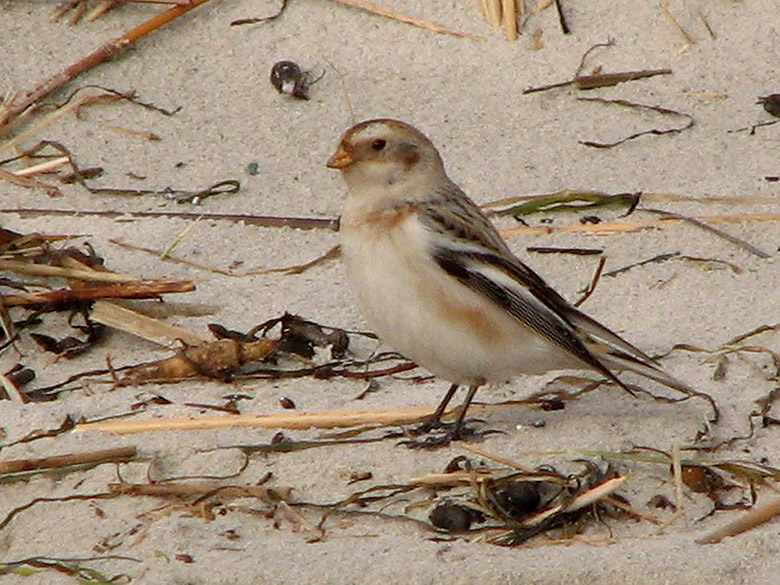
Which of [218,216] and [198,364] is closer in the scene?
[198,364]

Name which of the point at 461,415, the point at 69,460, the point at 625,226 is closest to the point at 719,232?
the point at 625,226

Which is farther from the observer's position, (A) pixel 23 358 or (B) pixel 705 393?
(A) pixel 23 358

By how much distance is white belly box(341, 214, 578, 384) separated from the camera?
4430 mm

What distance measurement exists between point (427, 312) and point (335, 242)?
137 cm

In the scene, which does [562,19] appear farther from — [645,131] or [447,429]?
[447,429]

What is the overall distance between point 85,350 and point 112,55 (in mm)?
2067

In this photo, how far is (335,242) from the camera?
5.77 meters

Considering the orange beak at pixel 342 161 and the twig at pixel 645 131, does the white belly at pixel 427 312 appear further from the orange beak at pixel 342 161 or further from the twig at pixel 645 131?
the twig at pixel 645 131

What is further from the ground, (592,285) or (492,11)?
(492,11)

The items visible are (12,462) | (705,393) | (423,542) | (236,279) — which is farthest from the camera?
(236,279)

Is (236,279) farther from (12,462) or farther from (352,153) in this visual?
(12,462)

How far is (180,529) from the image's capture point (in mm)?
3924

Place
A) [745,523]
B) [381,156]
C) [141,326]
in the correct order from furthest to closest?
[141,326], [381,156], [745,523]

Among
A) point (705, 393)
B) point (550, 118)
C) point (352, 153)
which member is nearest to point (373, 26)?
point (550, 118)
